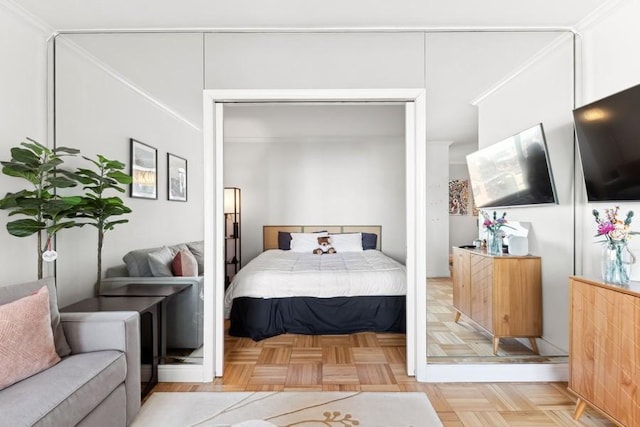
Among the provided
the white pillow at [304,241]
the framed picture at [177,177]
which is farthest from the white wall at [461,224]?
the white pillow at [304,241]

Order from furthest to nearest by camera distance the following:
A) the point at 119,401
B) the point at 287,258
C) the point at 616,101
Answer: the point at 287,258 → the point at 616,101 → the point at 119,401

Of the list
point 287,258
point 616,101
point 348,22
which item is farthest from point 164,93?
Answer: point 616,101

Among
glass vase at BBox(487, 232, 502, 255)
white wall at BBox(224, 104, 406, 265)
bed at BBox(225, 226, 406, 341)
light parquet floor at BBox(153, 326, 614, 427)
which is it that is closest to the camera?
light parquet floor at BBox(153, 326, 614, 427)

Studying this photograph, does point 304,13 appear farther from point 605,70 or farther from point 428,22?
point 605,70

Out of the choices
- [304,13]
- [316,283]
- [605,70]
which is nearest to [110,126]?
[304,13]

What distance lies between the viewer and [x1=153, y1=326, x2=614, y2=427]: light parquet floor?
2184 millimetres

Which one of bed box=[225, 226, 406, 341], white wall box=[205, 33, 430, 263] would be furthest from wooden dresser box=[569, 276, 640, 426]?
white wall box=[205, 33, 430, 263]

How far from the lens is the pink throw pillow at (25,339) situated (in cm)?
157

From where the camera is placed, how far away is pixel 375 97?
2625 millimetres

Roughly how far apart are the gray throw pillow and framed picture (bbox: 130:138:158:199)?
17.0 inches

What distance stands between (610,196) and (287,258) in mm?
3419

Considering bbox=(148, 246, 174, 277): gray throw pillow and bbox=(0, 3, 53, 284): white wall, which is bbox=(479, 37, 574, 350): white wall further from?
bbox=(0, 3, 53, 284): white wall

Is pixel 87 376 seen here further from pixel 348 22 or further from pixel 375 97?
pixel 348 22

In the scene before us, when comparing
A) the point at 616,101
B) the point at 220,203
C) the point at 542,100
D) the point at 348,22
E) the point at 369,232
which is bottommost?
the point at 369,232
